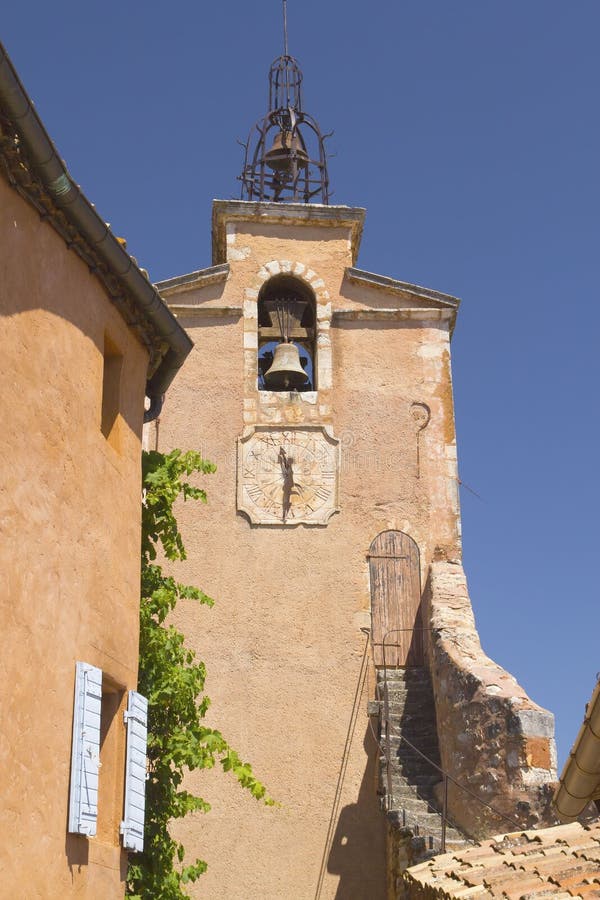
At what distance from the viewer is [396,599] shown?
584 inches

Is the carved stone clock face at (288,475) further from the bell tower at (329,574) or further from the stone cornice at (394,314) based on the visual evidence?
the stone cornice at (394,314)

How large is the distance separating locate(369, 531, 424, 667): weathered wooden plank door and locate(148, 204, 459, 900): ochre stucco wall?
0.44 feet

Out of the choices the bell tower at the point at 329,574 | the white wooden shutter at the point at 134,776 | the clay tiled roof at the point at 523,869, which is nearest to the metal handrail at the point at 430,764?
the bell tower at the point at 329,574

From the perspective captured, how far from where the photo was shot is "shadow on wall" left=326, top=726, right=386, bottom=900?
13531 millimetres

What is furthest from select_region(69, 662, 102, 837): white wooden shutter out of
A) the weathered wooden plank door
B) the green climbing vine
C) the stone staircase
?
the weathered wooden plank door

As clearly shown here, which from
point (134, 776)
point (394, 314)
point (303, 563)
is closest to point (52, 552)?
point (134, 776)

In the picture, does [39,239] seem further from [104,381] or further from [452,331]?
[452,331]

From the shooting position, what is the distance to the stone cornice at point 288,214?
16.4 metres

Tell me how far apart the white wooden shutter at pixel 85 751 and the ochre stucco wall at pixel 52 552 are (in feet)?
0.18

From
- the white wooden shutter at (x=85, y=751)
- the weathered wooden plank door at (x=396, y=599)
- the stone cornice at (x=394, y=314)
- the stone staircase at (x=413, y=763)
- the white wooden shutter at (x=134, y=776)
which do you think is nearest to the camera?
the white wooden shutter at (x=85, y=751)

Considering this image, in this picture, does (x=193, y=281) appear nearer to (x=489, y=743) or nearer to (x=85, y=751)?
(x=489, y=743)

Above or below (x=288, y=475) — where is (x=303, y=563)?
below

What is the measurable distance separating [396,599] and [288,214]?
16.8 feet

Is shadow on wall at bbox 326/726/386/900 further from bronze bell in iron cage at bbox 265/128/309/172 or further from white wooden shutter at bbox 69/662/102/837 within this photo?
bronze bell in iron cage at bbox 265/128/309/172
